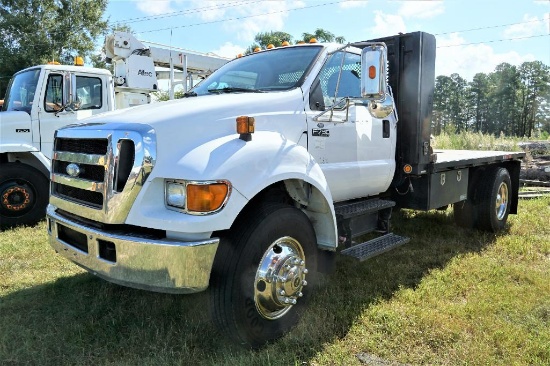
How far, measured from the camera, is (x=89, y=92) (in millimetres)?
7082

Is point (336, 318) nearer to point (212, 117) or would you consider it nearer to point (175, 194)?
point (175, 194)

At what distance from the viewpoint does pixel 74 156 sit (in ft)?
9.78

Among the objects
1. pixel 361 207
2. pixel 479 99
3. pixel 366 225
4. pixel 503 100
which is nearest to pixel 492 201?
pixel 366 225

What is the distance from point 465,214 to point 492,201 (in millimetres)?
394

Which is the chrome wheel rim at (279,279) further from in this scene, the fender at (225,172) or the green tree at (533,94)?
the green tree at (533,94)

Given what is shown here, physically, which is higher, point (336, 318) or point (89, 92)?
point (89, 92)

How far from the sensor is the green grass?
112 inches

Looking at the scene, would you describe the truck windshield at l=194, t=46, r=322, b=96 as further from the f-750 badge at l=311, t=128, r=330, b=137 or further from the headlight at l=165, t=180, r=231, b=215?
the headlight at l=165, t=180, r=231, b=215

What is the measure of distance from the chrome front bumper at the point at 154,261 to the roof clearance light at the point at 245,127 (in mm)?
721

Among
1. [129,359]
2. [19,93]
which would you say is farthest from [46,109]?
[129,359]

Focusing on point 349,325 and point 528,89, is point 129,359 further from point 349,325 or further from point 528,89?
point 528,89

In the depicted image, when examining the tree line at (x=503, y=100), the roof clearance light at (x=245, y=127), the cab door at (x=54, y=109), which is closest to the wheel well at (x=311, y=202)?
the roof clearance light at (x=245, y=127)

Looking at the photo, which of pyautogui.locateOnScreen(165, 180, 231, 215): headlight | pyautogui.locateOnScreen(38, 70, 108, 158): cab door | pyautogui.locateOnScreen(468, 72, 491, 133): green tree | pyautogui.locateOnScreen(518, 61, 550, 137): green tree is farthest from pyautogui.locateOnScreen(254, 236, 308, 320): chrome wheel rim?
pyautogui.locateOnScreen(468, 72, 491, 133): green tree

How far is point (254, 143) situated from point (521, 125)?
8406 centimetres
